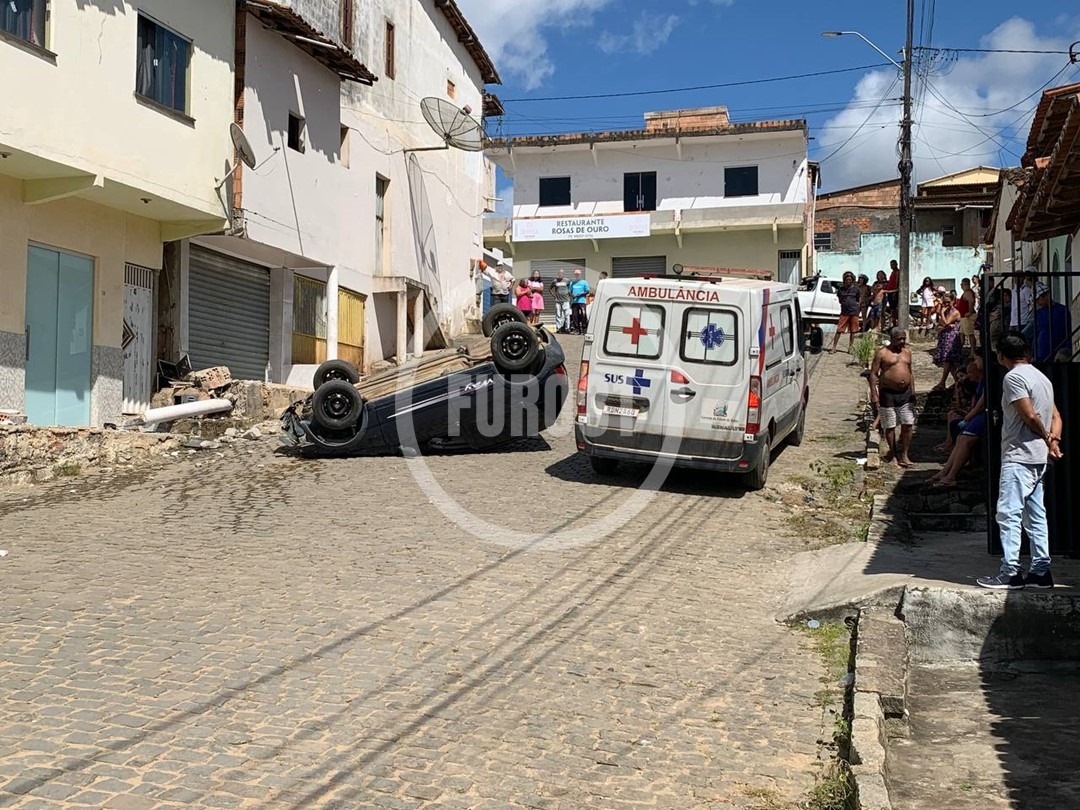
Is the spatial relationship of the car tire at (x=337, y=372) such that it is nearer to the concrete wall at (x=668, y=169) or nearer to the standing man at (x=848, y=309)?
the standing man at (x=848, y=309)

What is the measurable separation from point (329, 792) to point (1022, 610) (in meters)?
4.70

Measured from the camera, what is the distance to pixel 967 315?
18.2 m

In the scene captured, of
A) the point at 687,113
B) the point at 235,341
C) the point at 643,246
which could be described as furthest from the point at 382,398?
the point at 687,113

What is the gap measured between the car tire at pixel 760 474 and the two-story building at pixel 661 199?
2444 cm

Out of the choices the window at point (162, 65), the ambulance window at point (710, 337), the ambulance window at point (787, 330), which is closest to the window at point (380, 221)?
the window at point (162, 65)

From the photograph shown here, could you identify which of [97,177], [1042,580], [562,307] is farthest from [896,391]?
[562,307]

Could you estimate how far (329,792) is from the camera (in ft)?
15.4

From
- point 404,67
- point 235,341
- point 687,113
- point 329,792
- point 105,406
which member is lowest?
point 329,792

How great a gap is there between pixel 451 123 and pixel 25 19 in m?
9.77

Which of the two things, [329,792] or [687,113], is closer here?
[329,792]

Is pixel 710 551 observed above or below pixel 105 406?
below

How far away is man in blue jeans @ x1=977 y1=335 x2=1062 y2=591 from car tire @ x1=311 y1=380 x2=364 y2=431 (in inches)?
312

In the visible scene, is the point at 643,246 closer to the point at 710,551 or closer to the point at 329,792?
the point at 710,551

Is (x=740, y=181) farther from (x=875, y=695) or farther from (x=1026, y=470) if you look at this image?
(x=875, y=695)
